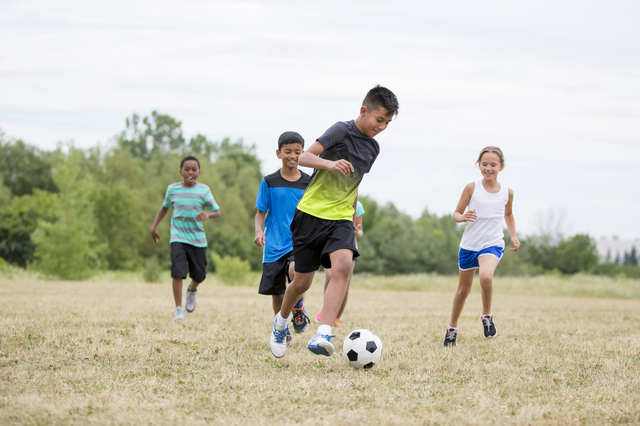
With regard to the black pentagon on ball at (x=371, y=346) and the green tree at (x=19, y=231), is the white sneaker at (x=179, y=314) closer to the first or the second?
the black pentagon on ball at (x=371, y=346)

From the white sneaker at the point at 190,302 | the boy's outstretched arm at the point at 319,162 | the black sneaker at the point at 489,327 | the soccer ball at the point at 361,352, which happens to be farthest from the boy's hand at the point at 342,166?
the white sneaker at the point at 190,302

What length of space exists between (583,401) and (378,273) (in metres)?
51.8

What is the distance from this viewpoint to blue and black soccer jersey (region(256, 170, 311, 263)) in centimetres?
623

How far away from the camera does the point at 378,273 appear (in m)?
55.1

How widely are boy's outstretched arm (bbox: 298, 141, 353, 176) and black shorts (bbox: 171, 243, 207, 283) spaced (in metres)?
3.74

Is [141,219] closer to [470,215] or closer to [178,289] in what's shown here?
[178,289]

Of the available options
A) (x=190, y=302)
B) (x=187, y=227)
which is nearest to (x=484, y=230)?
(x=187, y=227)

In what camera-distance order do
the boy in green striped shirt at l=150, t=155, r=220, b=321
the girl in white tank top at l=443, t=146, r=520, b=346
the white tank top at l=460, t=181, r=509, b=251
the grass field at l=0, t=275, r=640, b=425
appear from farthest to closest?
the boy in green striped shirt at l=150, t=155, r=220, b=321 → the white tank top at l=460, t=181, r=509, b=251 → the girl in white tank top at l=443, t=146, r=520, b=346 → the grass field at l=0, t=275, r=640, b=425

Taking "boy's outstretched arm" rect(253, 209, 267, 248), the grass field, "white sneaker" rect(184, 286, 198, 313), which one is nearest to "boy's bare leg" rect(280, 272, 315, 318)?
the grass field

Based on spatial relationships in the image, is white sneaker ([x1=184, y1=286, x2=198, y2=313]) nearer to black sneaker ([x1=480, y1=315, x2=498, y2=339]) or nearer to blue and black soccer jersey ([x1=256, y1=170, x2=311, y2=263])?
blue and black soccer jersey ([x1=256, y1=170, x2=311, y2=263])

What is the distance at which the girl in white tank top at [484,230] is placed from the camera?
20.8 ft

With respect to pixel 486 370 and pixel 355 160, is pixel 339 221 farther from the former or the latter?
pixel 486 370

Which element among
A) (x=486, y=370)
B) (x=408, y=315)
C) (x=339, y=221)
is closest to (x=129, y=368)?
(x=339, y=221)

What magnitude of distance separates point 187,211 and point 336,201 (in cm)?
384
